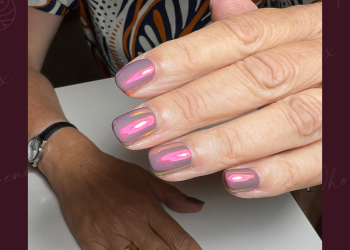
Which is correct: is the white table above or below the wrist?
below

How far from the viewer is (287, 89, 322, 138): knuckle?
33cm

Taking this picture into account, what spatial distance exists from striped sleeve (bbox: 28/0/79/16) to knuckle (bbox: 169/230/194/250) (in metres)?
0.55

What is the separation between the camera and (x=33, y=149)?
57 cm

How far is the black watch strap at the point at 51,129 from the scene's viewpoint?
0.58 m

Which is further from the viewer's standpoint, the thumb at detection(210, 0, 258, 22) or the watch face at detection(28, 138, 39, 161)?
the watch face at detection(28, 138, 39, 161)

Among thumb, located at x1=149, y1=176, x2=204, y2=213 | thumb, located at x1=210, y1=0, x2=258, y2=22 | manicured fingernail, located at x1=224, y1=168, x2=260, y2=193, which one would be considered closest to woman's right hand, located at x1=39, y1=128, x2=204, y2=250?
thumb, located at x1=149, y1=176, x2=204, y2=213

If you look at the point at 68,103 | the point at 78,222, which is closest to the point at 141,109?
the point at 78,222

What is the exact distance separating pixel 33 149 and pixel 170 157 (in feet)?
1.15

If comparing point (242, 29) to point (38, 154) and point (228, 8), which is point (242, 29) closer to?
point (228, 8)

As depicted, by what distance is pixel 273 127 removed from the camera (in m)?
0.33

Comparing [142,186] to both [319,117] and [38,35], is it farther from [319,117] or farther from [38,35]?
[38,35]

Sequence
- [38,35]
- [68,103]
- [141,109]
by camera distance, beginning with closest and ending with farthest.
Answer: [141,109] < [68,103] < [38,35]

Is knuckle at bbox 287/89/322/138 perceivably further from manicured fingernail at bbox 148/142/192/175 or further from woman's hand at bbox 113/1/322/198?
manicured fingernail at bbox 148/142/192/175

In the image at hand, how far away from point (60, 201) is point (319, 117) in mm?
373
